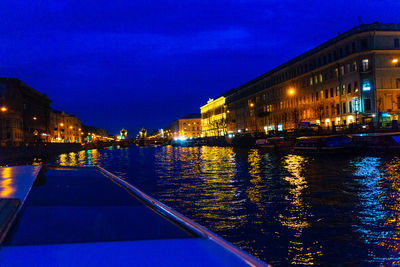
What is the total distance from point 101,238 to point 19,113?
3264 inches

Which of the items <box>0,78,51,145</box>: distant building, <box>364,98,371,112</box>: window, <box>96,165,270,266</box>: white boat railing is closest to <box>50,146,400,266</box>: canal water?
<box>96,165,270,266</box>: white boat railing

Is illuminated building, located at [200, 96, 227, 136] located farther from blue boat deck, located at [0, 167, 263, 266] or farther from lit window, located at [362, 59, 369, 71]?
A: blue boat deck, located at [0, 167, 263, 266]

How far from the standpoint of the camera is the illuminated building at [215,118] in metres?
133

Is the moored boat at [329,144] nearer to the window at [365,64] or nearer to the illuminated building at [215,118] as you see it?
the window at [365,64]

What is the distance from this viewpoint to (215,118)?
148 m

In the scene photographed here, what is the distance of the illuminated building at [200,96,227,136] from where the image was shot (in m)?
133

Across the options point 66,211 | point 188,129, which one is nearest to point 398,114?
point 66,211

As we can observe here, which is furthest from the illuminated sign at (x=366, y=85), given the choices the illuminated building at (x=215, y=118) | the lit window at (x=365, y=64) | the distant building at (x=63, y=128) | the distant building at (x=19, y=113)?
the distant building at (x=63, y=128)

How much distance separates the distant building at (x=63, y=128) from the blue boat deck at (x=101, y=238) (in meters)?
122

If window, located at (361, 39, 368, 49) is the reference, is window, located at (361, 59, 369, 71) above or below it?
below

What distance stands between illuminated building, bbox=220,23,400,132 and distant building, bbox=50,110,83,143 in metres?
78.0

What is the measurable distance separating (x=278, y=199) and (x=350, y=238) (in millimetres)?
4334

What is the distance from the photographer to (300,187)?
43.6 ft

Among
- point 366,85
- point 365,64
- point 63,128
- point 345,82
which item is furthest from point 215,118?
point 366,85
